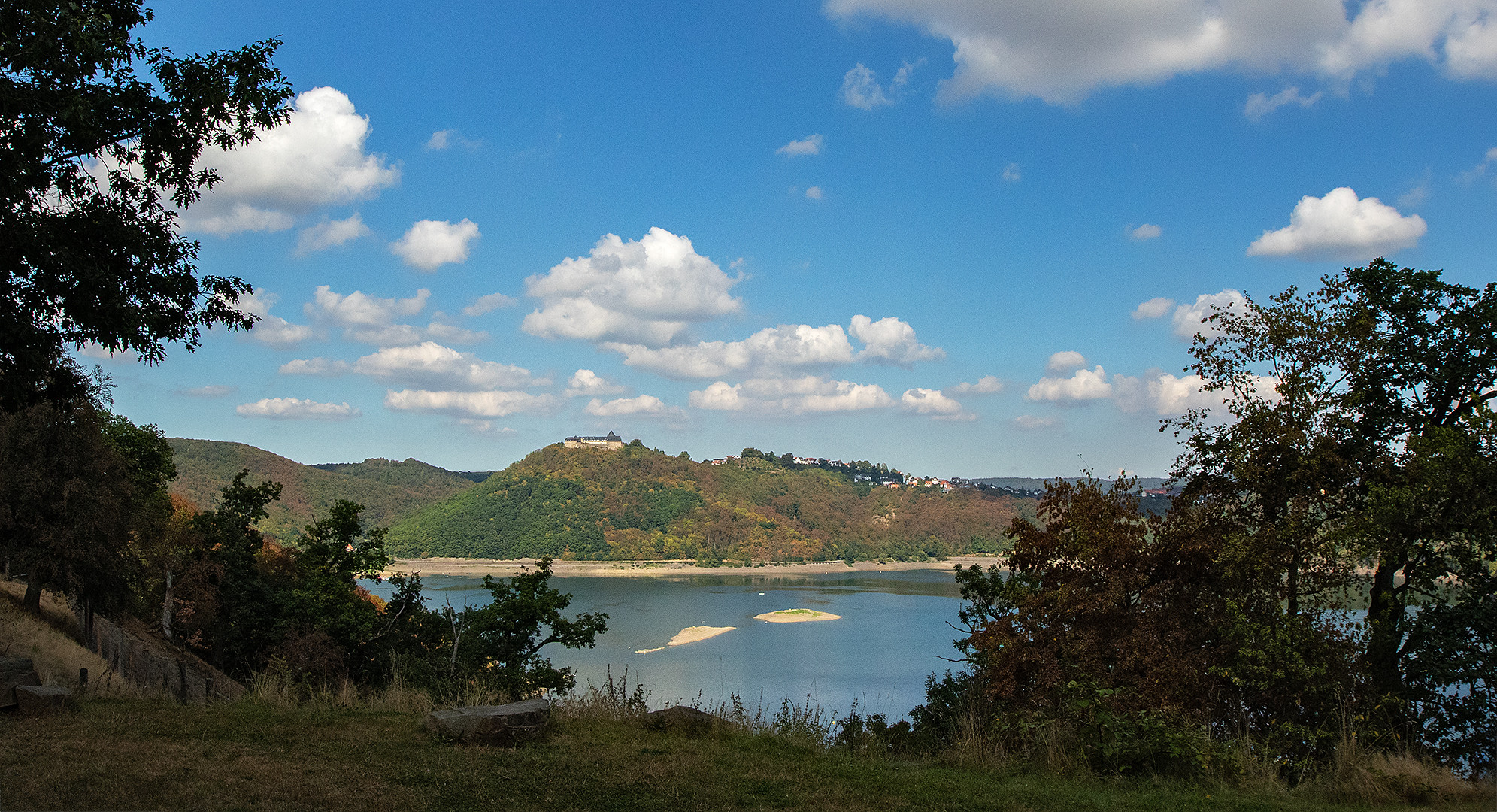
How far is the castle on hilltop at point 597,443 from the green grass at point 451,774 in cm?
15701

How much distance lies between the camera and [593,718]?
6.88 m

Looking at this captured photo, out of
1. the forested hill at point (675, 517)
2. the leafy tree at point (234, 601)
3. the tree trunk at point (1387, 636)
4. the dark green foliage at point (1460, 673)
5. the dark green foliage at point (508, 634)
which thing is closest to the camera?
the dark green foliage at point (1460, 673)

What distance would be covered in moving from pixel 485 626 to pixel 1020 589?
12147mm

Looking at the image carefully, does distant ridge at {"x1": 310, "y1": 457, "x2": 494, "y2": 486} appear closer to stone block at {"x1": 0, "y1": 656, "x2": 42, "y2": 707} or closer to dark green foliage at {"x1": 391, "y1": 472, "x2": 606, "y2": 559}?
dark green foliage at {"x1": 391, "y1": 472, "x2": 606, "y2": 559}

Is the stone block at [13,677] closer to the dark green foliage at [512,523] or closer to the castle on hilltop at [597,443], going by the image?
the dark green foliage at [512,523]

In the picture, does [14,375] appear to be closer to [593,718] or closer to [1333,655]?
[593,718]

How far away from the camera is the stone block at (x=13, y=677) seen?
18.3 feet

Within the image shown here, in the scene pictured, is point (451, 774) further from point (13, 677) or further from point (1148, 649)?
point (1148, 649)

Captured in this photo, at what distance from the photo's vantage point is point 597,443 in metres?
170

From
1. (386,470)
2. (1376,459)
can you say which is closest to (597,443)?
(386,470)

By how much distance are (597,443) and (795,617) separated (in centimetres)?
11258

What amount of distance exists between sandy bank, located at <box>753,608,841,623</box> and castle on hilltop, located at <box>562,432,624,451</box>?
10126 cm

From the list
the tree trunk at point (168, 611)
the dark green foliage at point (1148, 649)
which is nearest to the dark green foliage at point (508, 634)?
the tree trunk at point (168, 611)

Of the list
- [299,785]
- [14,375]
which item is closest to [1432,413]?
[299,785]
